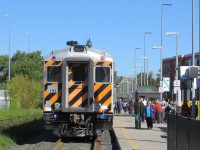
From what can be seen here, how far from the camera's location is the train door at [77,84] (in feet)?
59.2

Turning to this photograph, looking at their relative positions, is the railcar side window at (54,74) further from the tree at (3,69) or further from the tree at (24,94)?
the tree at (3,69)

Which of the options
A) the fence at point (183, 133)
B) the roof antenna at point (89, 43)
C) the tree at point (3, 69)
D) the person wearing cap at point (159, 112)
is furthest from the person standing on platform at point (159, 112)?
the tree at point (3, 69)

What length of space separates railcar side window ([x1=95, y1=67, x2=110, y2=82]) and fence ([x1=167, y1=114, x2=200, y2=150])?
6.91m

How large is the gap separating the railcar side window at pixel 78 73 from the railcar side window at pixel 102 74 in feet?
1.84

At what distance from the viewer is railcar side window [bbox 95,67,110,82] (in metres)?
18.1

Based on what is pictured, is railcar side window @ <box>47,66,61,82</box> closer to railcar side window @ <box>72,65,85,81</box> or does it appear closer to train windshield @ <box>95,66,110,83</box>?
railcar side window @ <box>72,65,85,81</box>

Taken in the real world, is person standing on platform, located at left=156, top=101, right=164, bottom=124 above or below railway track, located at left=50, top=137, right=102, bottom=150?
above

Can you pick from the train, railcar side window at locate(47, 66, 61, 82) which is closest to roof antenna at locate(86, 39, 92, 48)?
the train

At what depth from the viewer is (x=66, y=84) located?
17.9 meters

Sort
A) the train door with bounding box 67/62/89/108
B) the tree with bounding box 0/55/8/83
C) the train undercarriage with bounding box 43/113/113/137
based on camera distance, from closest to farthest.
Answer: the train undercarriage with bounding box 43/113/113/137, the train door with bounding box 67/62/89/108, the tree with bounding box 0/55/8/83

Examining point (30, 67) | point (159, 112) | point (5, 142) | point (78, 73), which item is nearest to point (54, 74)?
point (78, 73)

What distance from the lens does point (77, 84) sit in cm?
1811

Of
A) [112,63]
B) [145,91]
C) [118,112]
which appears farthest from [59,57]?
[118,112]

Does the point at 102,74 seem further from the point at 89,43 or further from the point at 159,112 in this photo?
the point at 159,112
